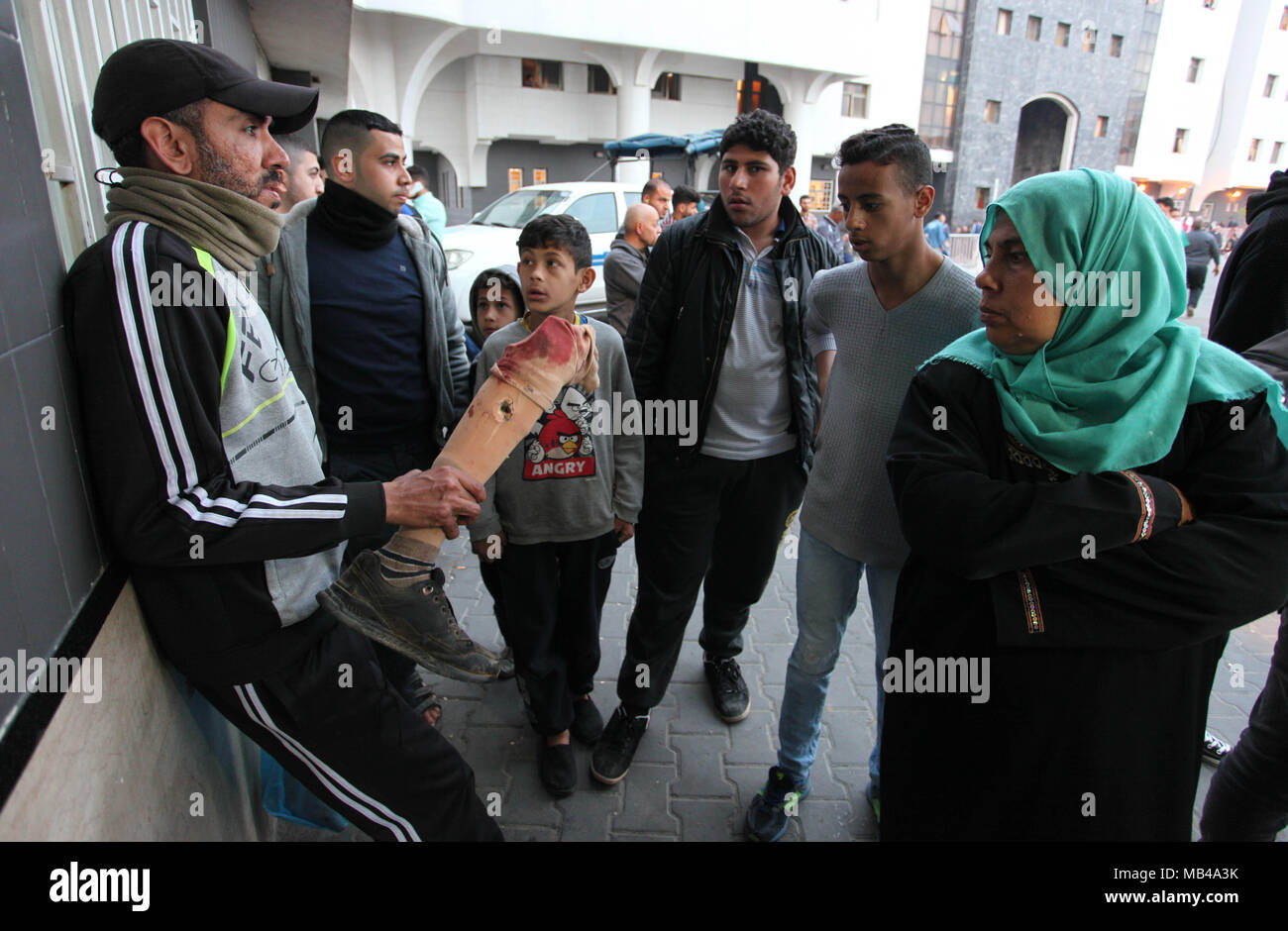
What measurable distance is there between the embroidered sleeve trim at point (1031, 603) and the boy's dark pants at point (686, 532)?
1.28m

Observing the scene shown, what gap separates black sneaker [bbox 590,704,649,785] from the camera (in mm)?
2670

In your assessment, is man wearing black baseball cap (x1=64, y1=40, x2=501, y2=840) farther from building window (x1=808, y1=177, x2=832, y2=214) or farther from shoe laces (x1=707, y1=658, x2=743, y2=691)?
building window (x1=808, y1=177, x2=832, y2=214)

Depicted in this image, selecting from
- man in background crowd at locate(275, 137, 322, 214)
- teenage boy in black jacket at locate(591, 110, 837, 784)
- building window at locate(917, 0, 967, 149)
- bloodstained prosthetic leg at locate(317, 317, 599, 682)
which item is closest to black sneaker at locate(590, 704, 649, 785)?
teenage boy in black jacket at locate(591, 110, 837, 784)

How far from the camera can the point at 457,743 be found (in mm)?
2871

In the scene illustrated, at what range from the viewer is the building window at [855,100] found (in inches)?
970

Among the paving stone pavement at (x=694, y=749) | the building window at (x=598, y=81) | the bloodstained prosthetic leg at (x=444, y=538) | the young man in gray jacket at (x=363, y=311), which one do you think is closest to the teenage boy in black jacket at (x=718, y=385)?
the paving stone pavement at (x=694, y=749)

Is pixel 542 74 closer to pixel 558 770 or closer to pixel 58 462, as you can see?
pixel 558 770

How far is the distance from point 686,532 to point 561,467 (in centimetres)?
55

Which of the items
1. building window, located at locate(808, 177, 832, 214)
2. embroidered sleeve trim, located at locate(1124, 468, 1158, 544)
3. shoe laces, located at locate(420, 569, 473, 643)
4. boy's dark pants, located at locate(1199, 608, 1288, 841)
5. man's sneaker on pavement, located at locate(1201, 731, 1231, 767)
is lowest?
man's sneaker on pavement, located at locate(1201, 731, 1231, 767)

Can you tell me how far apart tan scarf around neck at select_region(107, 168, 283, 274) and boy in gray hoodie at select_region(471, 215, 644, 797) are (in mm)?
916

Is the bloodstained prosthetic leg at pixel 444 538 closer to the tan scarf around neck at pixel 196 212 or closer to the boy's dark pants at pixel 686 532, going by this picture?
the tan scarf around neck at pixel 196 212

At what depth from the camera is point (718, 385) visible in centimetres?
263

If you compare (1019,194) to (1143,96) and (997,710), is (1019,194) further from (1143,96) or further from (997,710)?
(1143,96)

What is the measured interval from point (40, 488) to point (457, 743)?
6.59 ft
